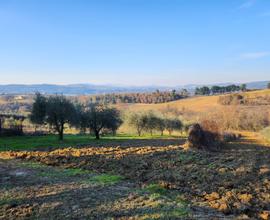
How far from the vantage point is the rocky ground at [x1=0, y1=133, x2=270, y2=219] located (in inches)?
501

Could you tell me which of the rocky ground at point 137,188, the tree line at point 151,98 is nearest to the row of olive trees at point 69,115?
the rocky ground at point 137,188

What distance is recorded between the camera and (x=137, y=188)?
16.4 meters

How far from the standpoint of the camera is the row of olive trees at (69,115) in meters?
45.9

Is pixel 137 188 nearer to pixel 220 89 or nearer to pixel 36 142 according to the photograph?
pixel 36 142

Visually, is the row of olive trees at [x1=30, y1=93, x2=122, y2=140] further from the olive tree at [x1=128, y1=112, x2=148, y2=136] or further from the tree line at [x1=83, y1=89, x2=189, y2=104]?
the tree line at [x1=83, y1=89, x2=189, y2=104]

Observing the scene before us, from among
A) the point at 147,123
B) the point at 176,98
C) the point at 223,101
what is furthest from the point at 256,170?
the point at 176,98

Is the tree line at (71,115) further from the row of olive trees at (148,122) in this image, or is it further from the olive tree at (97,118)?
the row of olive trees at (148,122)

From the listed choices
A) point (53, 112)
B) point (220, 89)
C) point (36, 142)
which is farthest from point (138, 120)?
point (220, 89)

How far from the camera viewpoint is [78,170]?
70.5ft

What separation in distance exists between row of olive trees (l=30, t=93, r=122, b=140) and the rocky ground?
66.7 ft

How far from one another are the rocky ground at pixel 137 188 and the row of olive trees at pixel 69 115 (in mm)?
20340

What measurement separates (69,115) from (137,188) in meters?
31.4

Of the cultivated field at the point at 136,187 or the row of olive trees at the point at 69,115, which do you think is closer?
the cultivated field at the point at 136,187

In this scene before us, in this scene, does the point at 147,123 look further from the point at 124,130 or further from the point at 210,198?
the point at 210,198
